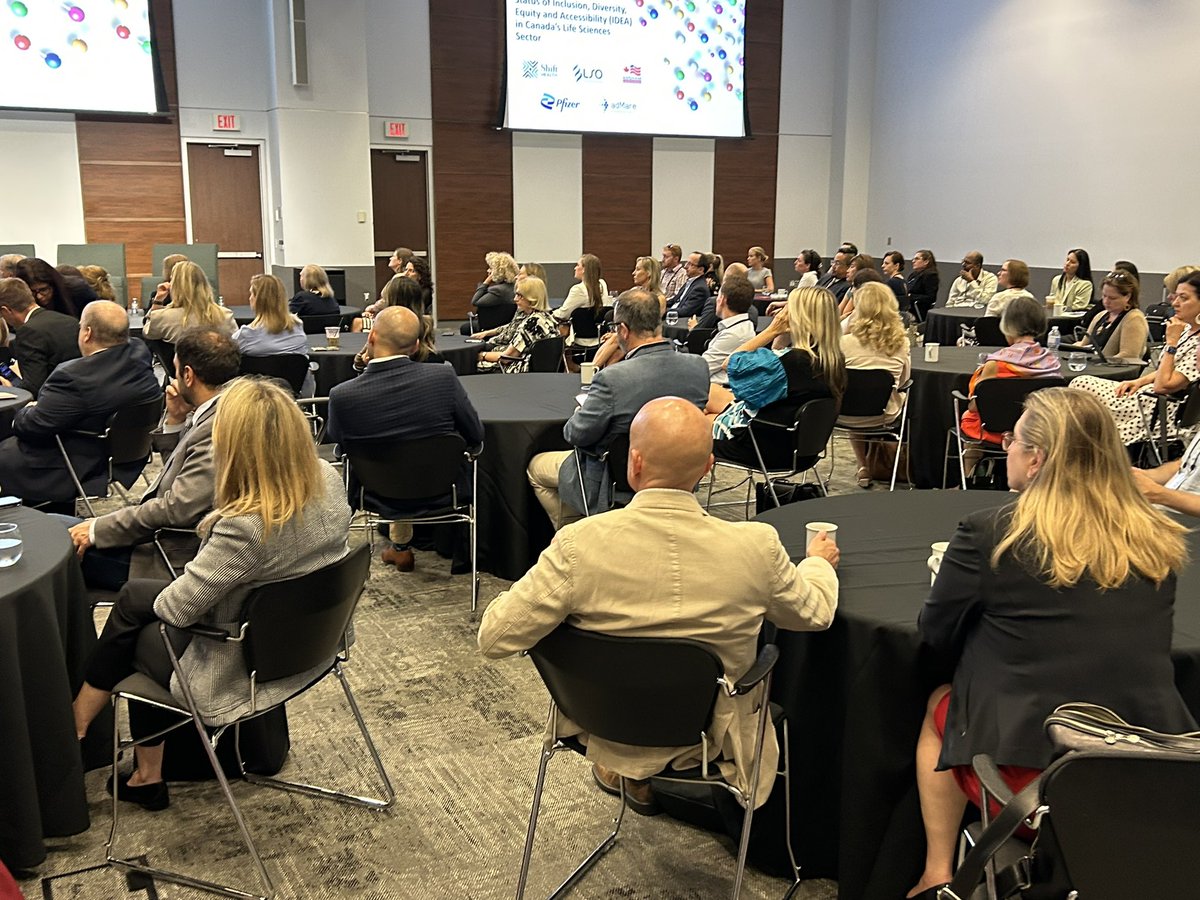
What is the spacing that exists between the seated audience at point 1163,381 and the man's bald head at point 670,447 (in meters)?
3.70

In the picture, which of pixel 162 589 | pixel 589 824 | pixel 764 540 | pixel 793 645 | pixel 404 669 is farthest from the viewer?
pixel 404 669

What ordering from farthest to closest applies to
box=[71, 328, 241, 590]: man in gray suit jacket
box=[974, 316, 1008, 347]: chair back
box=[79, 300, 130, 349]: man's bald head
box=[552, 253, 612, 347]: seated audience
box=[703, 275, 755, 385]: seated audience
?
1. box=[552, 253, 612, 347]: seated audience
2. box=[974, 316, 1008, 347]: chair back
3. box=[703, 275, 755, 385]: seated audience
4. box=[79, 300, 130, 349]: man's bald head
5. box=[71, 328, 241, 590]: man in gray suit jacket

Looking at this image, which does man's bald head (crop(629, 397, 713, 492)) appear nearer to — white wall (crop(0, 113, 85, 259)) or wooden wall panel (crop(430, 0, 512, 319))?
white wall (crop(0, 113, 85, 259))

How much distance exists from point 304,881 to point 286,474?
101cm

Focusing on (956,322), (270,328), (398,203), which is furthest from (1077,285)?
(270,328)

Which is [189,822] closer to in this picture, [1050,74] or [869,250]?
[1050,74]

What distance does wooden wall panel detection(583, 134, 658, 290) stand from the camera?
1419 cm

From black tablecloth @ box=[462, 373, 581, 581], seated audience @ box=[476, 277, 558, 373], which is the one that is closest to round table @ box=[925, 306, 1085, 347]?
seated audience @ box=[476, 277, 558, 373]

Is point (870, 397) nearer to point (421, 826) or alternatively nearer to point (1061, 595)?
point (421, 826)

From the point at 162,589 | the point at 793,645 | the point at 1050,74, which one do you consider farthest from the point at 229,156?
the point at 793,645

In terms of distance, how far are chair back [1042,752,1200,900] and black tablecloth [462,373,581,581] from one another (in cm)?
334

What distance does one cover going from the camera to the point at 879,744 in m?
2.31

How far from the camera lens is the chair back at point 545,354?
289 inches

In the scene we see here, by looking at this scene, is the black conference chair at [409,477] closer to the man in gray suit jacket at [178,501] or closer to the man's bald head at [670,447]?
the man in gray suit jacket at [178,501]
